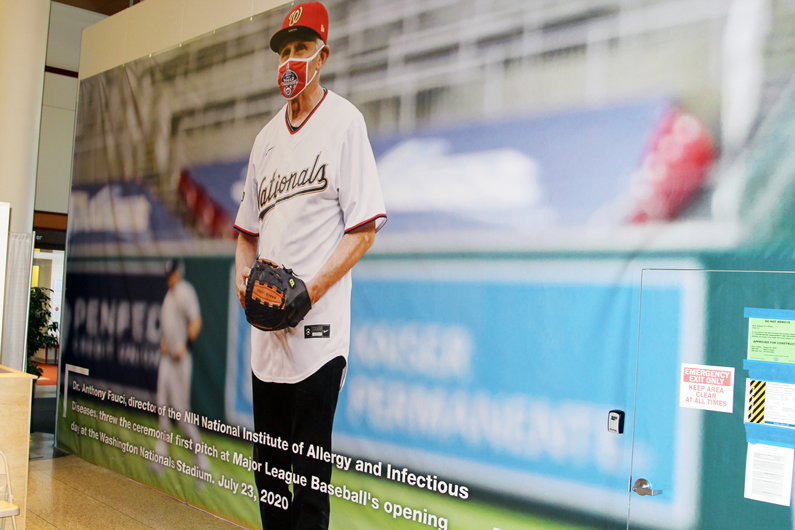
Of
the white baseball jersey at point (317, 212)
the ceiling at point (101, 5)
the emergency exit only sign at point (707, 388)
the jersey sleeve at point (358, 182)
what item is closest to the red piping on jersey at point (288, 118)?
the white baseball jersey at point (317, 212)

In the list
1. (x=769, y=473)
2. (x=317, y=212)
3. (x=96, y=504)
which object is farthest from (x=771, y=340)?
(x=96, y=504)

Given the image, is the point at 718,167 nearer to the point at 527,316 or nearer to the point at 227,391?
the point at 527,316

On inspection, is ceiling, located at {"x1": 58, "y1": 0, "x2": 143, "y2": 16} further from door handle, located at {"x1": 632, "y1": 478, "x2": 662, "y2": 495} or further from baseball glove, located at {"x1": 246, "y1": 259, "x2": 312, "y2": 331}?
door handle, located at {"x1": 632, "y1": 478, "x2": 662, "y2": 495}

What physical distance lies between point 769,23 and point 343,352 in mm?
2695

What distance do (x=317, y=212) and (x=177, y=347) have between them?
196cm

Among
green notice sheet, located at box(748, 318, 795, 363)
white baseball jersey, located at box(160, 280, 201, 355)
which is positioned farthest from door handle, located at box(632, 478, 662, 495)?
white baseball jersey, located at box(160, 280, 201, 355)

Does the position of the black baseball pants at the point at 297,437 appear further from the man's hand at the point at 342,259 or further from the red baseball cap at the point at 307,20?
the red baseball cap at the point at 307,20

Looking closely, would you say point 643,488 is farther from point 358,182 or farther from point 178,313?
point 178,313

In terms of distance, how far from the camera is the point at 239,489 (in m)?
4.60

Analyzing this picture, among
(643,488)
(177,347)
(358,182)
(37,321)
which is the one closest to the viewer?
(643,488)

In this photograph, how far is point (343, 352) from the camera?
13.0 feet

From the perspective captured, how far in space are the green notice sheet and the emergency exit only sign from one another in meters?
0.12

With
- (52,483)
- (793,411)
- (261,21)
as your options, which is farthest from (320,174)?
(52,483)

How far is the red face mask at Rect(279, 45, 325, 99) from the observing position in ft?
14.3
